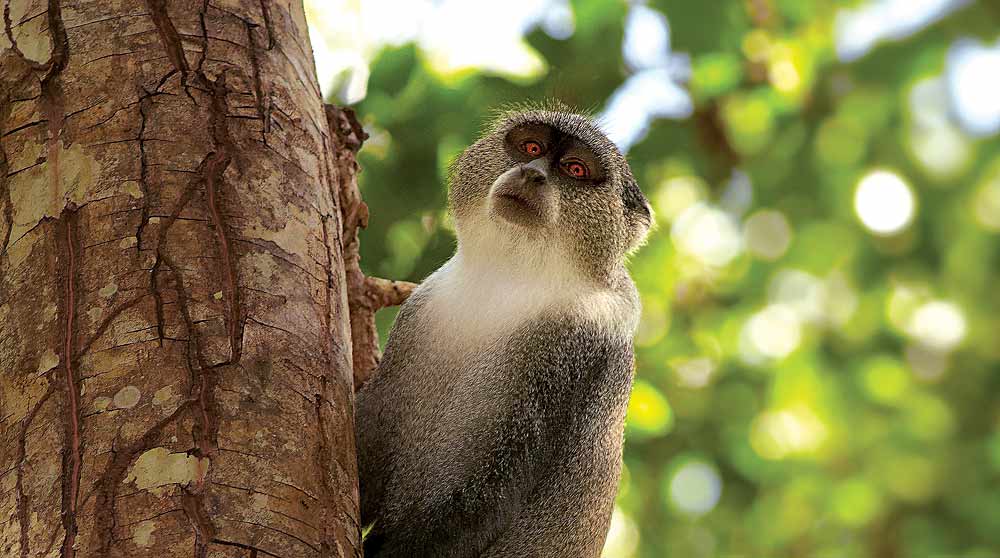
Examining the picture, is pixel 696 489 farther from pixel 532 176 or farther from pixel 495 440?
pixel 495 440

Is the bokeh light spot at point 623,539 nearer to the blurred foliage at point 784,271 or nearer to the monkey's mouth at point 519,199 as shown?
the blurred foliage at point 784,271

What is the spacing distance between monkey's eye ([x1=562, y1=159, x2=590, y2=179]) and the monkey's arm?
854 mm

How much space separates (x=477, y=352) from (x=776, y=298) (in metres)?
7.54

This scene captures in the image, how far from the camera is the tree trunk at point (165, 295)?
8.59ft

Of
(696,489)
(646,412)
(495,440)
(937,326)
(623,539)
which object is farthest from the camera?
(623,539)

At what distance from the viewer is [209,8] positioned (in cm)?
328

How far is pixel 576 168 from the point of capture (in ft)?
16.2

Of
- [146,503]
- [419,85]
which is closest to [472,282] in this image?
[419,85]

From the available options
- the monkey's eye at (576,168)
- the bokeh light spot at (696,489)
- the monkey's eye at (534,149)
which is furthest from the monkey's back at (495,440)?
the bokeh light spot at (696,489)

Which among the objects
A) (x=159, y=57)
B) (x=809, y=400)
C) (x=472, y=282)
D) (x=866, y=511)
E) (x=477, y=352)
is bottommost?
(x=866, y=511)

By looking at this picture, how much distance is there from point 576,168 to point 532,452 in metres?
1.50

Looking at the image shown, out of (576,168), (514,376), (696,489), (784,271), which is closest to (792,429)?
(696,489)

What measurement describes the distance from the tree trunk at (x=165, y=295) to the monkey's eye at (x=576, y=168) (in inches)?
68.8

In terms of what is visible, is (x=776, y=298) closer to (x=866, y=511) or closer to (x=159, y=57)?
(x=866, y=511)
